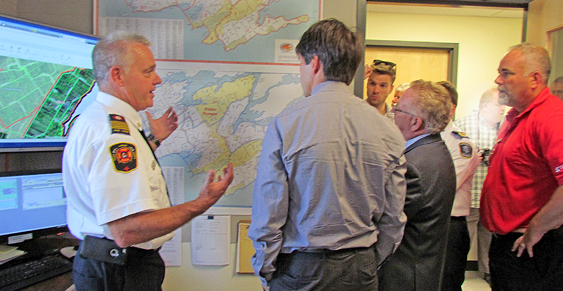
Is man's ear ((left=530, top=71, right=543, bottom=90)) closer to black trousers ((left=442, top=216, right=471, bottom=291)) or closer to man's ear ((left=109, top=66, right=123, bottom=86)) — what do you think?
black trousers ((left=442, top=216, right=471, bottom=291))

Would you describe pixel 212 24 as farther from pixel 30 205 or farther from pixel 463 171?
pixel 463 171

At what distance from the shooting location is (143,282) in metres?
1.29

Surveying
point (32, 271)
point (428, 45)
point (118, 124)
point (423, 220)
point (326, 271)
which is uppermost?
point (428, 45)

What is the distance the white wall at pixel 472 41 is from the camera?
385 centimetres

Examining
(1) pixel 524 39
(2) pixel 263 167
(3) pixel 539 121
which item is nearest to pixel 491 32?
(1) pixel 524 39

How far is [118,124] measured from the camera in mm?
1146

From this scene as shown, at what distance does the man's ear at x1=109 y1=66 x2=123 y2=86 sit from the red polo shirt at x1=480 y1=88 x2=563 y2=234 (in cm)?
187

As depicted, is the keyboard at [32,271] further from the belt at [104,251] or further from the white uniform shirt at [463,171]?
the white uniform shirt at [463,171]

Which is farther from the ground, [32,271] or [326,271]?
[326,271]

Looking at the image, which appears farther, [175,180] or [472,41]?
[472,41]

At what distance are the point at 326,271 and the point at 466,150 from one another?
4.42 ft

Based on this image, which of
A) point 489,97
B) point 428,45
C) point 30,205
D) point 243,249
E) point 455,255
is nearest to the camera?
point 30,205

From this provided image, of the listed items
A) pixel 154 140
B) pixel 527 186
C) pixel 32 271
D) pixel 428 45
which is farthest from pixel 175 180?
pixel 428 45

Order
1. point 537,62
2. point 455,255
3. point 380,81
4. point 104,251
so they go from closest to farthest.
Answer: point 104,251 → point 537,62 → point 455,255 → point 380,81
